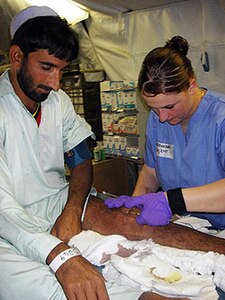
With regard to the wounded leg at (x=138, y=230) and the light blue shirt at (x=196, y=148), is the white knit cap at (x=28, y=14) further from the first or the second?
the wounded leg at (x=138, y=230)

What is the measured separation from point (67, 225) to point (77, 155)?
0.38 meters

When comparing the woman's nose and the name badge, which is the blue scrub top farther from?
the woman's nose

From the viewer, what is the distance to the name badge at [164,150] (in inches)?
65.8

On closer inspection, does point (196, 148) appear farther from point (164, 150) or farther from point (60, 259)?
point (60, 259)

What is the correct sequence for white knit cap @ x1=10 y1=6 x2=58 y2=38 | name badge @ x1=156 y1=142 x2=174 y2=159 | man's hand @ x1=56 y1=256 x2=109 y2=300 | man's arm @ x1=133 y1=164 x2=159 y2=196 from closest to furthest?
man's hand @ x1=56 y1=256 x2=109 y2=300, white knit cap @ x1=10 y1=6 x2=58 y2=38, name badge @ x1=156 y1=142 x2=174 y2=159, man's arm @ x1=133 y1=164 x2=159 y2=196

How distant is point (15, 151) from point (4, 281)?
0.47 metres

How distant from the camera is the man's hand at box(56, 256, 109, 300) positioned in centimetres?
103

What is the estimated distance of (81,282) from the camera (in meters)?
1.04

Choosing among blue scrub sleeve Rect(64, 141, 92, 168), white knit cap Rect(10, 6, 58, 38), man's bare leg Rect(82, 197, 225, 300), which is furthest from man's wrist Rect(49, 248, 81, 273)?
white knit cap Rect(10, 6, 58, 38)

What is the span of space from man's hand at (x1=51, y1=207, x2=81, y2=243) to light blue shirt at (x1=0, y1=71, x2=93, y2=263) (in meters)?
0.06

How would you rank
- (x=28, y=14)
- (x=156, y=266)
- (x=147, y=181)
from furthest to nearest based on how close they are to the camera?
(x=147, y=181), (x=28, y=14), (x=156, y=266)

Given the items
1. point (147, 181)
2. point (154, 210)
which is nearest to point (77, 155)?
point (147, 181)

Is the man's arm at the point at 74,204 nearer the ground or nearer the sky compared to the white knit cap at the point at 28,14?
nearer the ground

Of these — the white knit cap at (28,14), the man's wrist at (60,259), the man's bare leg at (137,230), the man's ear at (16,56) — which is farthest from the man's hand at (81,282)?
the white knit cap at (28,14)
